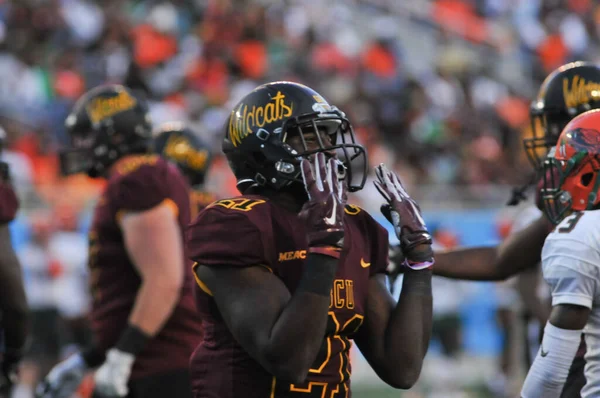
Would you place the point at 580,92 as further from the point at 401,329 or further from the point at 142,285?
the point at 142,285

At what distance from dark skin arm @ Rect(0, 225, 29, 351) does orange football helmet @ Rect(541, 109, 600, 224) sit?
8.34 ft

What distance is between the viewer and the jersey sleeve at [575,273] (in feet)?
9.60

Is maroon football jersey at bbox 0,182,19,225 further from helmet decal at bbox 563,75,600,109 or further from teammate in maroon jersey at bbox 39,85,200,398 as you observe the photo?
helmet decal at bbox 563,75,600,109

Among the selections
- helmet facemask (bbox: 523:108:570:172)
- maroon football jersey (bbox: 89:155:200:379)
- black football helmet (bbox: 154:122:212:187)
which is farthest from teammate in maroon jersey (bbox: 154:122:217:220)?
helmet facemask (bbox: 523:108:570:172)

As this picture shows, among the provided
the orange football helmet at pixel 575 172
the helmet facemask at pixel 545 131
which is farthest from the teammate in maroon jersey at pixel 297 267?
the helmet facemask at pixel 545 131

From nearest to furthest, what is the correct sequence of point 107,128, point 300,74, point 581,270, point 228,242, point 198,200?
point 228,242
point 581,270
point 107,128
point 198,200
point 300,74

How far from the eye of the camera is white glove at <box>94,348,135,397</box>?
14.4 feet

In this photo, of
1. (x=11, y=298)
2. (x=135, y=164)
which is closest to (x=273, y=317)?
(x=135, y=164)

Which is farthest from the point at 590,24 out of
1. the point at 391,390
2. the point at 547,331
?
the point at 547,331

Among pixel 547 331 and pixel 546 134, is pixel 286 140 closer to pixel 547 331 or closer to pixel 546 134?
pixel 547 331

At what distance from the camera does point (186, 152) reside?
19.0 feet

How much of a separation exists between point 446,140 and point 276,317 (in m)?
10.4

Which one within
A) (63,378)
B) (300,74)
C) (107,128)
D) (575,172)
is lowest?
(63,378)

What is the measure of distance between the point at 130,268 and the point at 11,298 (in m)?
0.63
